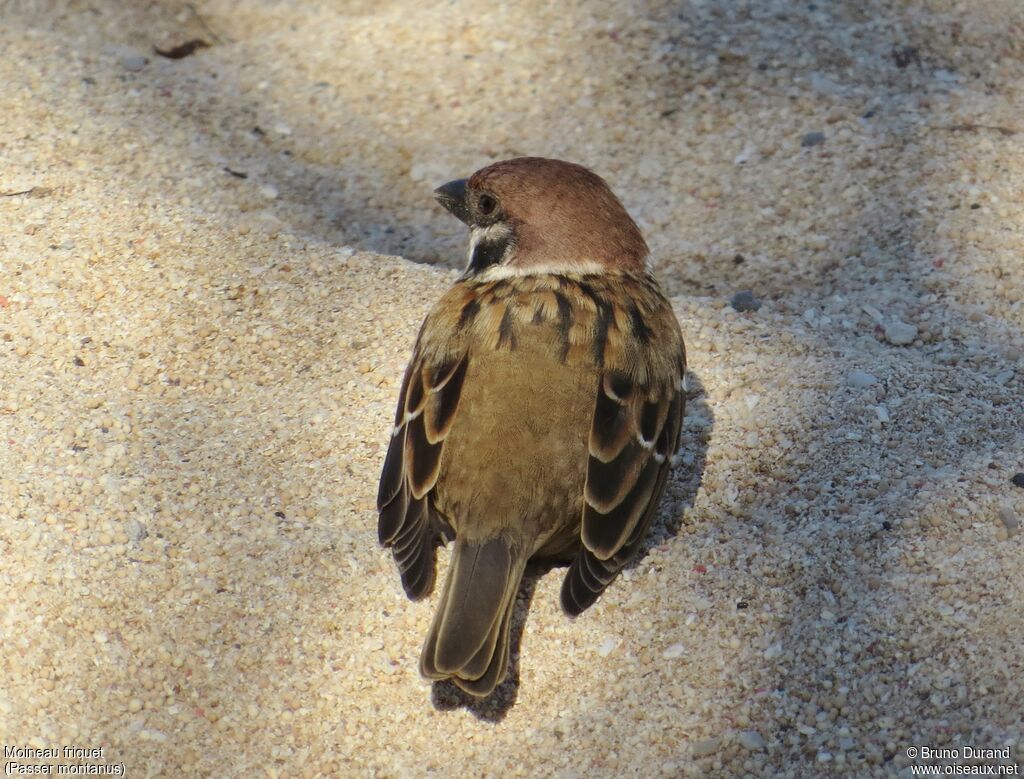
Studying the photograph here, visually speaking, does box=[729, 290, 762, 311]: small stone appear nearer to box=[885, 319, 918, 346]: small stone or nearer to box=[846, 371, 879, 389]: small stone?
box=[885, 319, 918, 346]: small stone

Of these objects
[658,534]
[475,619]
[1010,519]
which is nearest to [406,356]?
[658,534]

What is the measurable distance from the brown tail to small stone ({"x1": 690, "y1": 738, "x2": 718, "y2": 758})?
0.56m

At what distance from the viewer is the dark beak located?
4.61 metres

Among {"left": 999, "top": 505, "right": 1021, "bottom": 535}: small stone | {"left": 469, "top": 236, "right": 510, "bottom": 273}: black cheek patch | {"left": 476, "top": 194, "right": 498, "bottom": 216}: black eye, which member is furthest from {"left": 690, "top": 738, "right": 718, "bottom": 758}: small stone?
{"left": 476, "top": 194, "right": 498, "bottom": 216}: black eye

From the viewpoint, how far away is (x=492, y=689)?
10.9ft

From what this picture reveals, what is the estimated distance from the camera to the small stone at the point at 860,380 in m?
4.43

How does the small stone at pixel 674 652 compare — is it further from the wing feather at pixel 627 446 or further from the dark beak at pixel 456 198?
the dark beak at pixel 456 198

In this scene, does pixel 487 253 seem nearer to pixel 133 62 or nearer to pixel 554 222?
pixel 554 222

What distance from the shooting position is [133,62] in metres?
6.27

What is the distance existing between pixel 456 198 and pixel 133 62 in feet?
8.45

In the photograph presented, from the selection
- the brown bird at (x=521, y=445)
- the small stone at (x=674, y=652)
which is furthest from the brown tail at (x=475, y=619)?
the small stone at (x=674, y=652)

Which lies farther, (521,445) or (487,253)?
(487,253)

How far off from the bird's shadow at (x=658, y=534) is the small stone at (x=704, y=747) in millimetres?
533

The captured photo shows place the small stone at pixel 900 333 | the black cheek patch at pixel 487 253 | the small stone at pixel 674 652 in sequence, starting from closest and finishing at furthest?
the small stone at pixel 674 652, the black cheek patch at pixel 487 253, the small stone at pixel 900 333
